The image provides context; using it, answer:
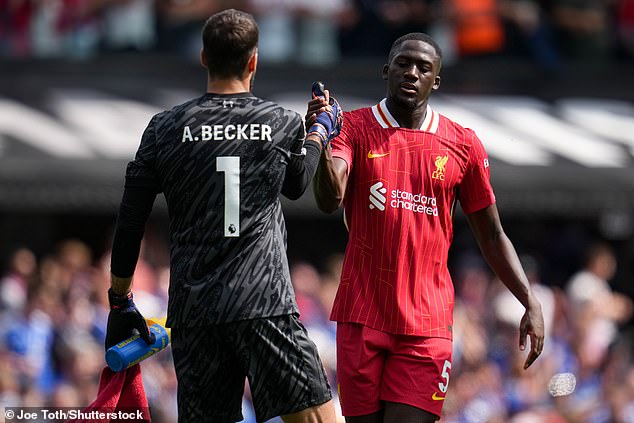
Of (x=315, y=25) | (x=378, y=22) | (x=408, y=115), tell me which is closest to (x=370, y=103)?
(x=378, y=22)

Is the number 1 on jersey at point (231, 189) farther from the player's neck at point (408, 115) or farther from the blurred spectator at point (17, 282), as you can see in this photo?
the blurred spectator at point (17, 282)

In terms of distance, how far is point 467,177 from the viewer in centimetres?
651

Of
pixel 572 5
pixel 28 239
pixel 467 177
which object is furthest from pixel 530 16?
pixel 467 177

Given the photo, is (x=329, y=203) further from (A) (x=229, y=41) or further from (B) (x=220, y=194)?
(A) (x=229, y=41)

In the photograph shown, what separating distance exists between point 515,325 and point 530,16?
482 cm

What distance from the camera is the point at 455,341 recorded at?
12711 millimetres

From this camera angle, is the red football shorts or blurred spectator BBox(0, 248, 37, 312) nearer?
the red football shorts

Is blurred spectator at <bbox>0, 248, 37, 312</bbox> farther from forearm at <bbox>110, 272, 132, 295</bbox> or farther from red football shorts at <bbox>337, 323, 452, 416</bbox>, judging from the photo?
forearm at <bbox>110, 272, 132, 295</bbox>

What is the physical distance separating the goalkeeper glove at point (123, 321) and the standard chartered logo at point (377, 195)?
1.29 metres

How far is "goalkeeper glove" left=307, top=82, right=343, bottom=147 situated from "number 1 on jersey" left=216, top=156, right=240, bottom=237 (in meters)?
0.56

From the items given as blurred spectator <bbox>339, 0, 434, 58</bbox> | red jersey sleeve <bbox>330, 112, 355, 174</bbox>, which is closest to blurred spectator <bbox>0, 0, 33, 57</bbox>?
blurred spectator <bbox>339, 0, 434, 58</bbox>

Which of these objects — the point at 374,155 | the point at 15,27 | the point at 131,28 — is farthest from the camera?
the point at 131,28

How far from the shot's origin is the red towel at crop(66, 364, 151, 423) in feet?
19.5

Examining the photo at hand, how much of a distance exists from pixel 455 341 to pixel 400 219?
6.58 metres
